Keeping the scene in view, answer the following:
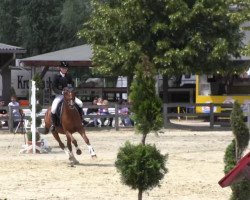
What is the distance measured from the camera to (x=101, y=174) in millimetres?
16266

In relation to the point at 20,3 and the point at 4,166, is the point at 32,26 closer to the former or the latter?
the point at 20,3

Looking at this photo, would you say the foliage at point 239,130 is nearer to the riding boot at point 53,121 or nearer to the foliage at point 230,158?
the foliage at point 230,158

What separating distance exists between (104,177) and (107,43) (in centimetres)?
1926

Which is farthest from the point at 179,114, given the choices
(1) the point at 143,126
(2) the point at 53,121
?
(1) the point at 143,126

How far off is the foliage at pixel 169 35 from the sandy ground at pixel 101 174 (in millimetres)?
7137

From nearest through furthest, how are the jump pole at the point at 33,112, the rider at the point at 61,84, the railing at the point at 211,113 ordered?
the rider at the point at 61,84
the jump pole at the point at 33,112
the railing at the point at 211,113

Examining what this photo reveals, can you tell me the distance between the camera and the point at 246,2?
26031 millimetres

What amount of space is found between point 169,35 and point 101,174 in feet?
58.7

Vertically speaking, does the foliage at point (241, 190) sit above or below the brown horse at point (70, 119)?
below

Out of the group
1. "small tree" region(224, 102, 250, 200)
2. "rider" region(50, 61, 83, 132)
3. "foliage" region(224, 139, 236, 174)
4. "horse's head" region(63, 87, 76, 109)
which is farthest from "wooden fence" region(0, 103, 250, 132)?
"small tree" region(224, 102, 250, 200)

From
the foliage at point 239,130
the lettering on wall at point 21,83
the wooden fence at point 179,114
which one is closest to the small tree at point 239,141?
the foliage at point 239,130

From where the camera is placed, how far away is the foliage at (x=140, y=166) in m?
10.3

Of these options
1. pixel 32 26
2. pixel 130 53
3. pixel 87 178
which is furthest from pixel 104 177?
pixel 32 26

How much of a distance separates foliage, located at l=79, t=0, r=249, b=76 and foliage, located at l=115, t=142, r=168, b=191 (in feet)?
72.4
